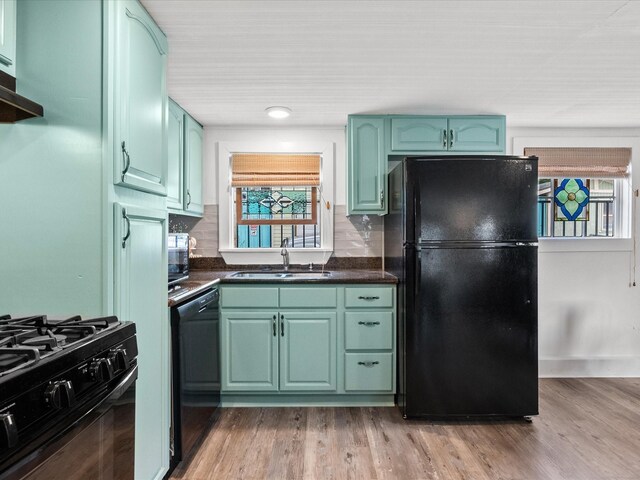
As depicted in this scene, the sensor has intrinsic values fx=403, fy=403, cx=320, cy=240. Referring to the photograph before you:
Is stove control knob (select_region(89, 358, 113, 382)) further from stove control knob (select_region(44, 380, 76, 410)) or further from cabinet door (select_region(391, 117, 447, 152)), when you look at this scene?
cabinet door (select_region(391, 117, 447, 152))

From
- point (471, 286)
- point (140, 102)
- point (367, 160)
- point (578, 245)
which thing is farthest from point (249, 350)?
point (578, 245)

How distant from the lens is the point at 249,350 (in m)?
2.76

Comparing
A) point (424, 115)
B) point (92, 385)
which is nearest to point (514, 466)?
point (92, 385)

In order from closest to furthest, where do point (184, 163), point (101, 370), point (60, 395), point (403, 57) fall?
point (60, 395) < point (101, 370) < point (403, 57) < point (184, 163)

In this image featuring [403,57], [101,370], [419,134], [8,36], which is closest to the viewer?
[101,370]

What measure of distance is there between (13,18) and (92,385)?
1.21m

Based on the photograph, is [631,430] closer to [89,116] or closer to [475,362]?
[475,362]

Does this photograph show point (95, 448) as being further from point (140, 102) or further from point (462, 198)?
point (462, 198)

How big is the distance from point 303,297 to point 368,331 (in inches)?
20.0

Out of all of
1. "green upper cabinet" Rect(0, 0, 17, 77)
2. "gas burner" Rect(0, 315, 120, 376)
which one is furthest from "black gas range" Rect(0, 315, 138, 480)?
"green upper cabinet" Rect(0, 0, 17, 77)

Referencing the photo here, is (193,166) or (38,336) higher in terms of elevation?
(193,166)

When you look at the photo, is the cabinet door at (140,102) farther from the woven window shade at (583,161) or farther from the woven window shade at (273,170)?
the woven window shade at (583,161)

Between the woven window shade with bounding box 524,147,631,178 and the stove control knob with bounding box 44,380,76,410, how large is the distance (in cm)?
363

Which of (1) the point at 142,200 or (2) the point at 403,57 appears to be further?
(2) the point at 403,57
